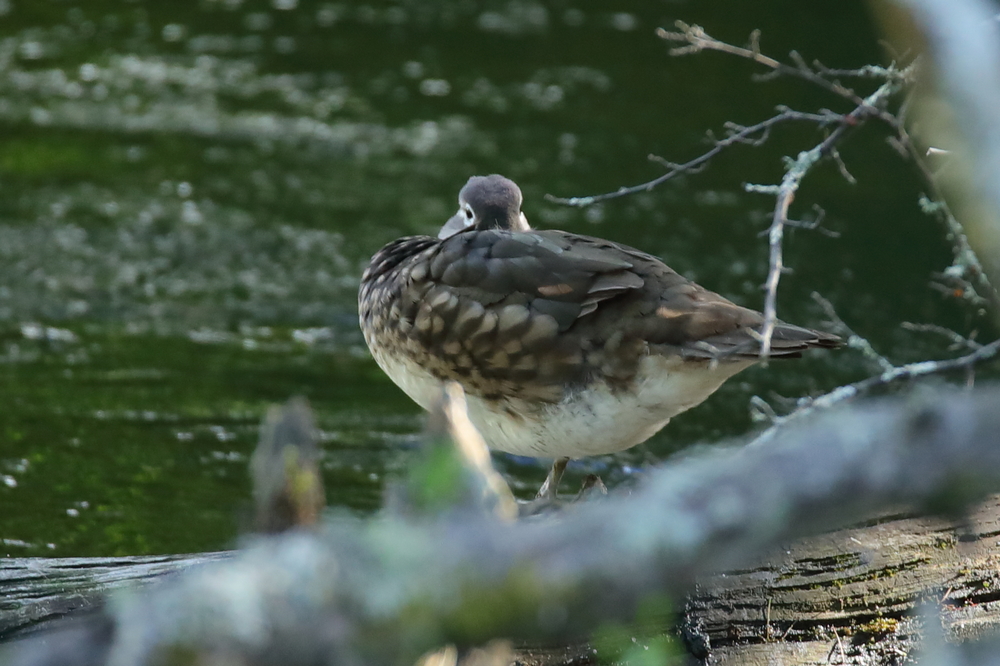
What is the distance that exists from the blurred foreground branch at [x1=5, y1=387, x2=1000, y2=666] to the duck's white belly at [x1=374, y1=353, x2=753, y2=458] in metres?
2.22

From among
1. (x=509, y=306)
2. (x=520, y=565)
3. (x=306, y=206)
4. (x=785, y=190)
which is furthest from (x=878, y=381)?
(x=306, y=206)

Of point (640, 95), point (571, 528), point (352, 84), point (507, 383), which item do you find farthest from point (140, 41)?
point (571, 528)

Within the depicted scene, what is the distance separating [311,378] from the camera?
7.88 metres

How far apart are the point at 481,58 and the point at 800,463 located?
495 inches

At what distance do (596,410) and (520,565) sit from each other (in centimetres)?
258

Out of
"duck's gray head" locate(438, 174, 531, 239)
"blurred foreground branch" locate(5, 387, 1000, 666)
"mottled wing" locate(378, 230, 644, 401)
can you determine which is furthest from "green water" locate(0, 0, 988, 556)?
"blurred foreground branch" locate(5, 387, 1000, 666)

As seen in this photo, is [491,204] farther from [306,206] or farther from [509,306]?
[306,206]

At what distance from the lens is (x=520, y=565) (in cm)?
150

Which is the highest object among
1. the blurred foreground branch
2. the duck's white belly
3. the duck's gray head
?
the duck's gray head

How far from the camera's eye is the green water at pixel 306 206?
6.89 metres

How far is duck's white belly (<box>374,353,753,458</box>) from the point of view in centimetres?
393

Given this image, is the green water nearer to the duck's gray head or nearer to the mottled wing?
the duck's gray head

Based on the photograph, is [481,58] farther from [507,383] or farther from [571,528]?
[571,528]

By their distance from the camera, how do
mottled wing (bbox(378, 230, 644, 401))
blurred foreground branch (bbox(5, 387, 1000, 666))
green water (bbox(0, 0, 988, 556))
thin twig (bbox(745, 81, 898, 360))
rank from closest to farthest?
blurred foreground branch (bbox(5, 387, 1000, 666)) → thin twig (bbox(745, 81, 898, 360)) → mottled wing (bbox(378, 230, 644, 401)) → green water (bbox(0, 0, 988, 556))
